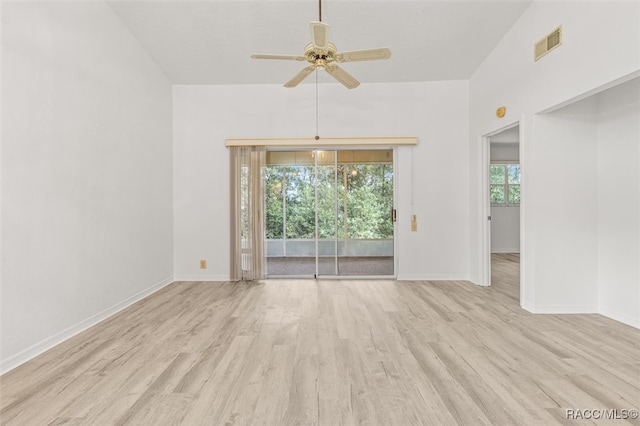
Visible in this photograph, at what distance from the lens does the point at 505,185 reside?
23.2ft

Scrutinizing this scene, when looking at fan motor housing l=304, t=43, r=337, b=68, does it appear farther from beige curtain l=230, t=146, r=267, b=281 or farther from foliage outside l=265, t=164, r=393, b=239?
foliage outside l=265, t=164, r=393, b=239

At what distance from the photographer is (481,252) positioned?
13.6 feet

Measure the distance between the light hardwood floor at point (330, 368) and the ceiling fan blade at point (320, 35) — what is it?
2219 mm

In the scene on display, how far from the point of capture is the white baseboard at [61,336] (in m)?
2.04

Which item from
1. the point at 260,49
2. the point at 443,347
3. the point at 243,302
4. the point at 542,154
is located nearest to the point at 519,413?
the point at 443,347

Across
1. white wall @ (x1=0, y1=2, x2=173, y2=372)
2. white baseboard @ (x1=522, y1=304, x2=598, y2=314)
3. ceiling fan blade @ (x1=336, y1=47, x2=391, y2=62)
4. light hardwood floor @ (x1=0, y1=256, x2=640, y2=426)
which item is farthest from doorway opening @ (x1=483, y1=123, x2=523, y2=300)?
white wall @ (x1=0, y1=2, x2=173, y2=372)

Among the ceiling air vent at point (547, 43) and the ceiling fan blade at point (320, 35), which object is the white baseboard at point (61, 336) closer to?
the ceiling fan blade at point (320, 35)

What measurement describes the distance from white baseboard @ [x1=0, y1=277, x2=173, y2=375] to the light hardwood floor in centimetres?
6

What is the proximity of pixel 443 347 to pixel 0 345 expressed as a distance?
9.89 feet

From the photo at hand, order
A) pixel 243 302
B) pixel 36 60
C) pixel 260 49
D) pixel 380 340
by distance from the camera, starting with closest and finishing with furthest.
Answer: pixel 36 60 → pixel 380 340 → pixel 243 302 → pixel 260 49

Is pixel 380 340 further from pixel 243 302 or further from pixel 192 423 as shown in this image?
pixel 243 302

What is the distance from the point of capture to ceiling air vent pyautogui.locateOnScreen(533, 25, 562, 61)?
107 inches

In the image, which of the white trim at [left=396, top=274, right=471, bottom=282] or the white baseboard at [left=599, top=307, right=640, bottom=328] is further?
the white trim at [left=396, top=274, right=471, bottom=282]

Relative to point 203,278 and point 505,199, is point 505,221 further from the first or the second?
point 203,278
